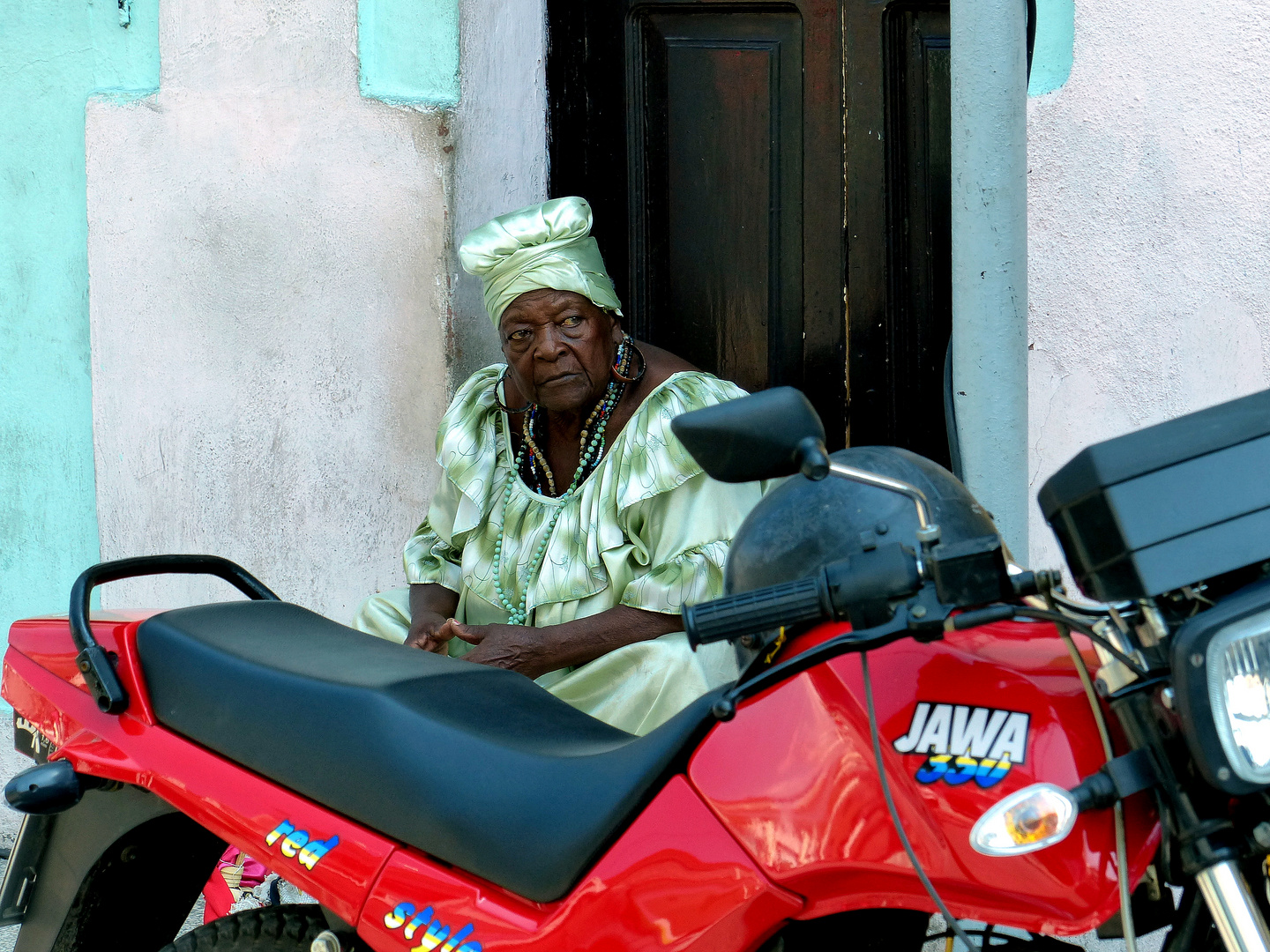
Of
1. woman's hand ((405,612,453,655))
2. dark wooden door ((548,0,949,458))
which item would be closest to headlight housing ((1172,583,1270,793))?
woman's hand ((405,612,453,655))

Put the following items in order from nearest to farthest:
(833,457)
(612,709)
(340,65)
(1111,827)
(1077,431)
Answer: (1111,827) < (833,457) < (612,709) < (1077,431) < (340,65)

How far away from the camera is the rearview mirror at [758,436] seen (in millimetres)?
1158

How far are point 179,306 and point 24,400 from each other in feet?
1.75

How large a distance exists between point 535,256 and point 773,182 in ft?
3.28

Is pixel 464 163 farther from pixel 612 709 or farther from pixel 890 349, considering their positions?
pixel 612 709

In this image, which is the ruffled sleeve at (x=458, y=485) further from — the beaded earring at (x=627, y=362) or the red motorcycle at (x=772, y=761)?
the red motorcycle at (x=772, y=761)

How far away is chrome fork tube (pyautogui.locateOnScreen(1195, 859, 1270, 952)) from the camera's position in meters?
0.99

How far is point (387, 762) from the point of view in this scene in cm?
157

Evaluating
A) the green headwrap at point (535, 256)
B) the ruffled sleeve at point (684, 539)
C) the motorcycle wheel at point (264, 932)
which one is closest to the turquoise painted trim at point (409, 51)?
the green headwrap at point (535, 256)

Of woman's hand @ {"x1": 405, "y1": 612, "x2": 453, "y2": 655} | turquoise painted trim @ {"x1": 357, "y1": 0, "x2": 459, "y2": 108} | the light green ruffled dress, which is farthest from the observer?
turquoise painted trim @ {"x1": 357, "y1": 0, "x2": 459, "y2": 108}

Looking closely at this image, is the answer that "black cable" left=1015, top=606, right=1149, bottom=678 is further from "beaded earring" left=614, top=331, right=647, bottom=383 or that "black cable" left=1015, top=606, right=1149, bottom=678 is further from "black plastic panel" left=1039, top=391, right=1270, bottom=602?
"beaded earring" left=614, top=331, right=647, bottom=383

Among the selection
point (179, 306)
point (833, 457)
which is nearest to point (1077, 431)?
point (833, 457)

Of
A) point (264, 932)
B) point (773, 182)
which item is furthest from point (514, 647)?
point (773, 182)

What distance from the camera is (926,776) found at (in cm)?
120
